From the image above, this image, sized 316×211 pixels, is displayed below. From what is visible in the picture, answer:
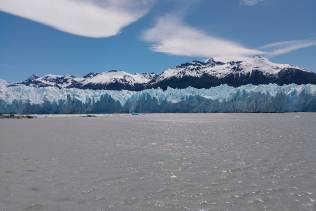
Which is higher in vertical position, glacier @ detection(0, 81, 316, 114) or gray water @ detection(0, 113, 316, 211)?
glacier @ detection(0, 81, 316, 114)

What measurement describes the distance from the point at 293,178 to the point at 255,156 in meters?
8.58

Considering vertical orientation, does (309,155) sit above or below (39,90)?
below

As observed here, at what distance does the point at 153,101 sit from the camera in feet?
512

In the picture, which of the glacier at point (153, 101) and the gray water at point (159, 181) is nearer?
the gray water at point (159, 181)

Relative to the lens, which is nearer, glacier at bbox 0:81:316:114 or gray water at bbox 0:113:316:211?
gray water at bbox 0:113:316:211

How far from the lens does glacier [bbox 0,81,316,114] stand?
5527 inches

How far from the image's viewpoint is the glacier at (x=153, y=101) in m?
140

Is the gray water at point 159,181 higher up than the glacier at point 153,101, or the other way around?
the glacier at point 153,101

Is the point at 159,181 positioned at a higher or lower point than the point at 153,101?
lower

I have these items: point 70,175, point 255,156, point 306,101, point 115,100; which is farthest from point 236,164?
point 115,100

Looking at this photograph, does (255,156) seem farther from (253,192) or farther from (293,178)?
(253,192)

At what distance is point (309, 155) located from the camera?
2711cm

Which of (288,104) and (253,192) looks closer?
(253,192)

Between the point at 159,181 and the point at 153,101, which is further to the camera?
the point at 153,101
